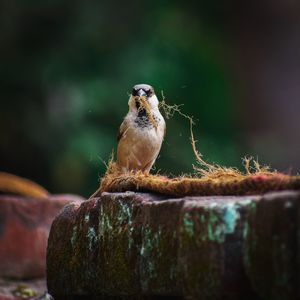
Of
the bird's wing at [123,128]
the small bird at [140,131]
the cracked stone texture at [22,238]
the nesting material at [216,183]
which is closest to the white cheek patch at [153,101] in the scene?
the small bird at [140,131]

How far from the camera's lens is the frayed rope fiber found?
305 cm

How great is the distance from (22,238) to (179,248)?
11.8ft

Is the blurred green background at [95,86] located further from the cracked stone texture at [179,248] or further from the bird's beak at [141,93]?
the cracked stone texture at [179,248]

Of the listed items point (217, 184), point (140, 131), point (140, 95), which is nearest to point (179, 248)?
point (217, 184)

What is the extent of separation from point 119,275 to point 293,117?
29.1ft

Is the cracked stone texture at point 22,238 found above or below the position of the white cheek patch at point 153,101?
below

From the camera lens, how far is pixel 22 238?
6551mm

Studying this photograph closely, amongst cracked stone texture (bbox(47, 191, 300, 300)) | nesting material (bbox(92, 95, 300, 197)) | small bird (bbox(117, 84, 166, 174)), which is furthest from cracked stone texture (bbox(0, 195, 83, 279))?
nesting material (bbox(92, 95, 300, 197))

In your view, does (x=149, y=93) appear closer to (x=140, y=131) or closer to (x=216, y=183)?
(x=140, y=131)

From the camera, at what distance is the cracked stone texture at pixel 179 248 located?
2717mm

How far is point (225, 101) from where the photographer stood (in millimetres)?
11336

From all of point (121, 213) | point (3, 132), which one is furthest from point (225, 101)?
point (121, 213)

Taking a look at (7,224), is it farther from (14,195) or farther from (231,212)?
(231,212)

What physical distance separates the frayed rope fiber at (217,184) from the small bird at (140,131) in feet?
6.30
